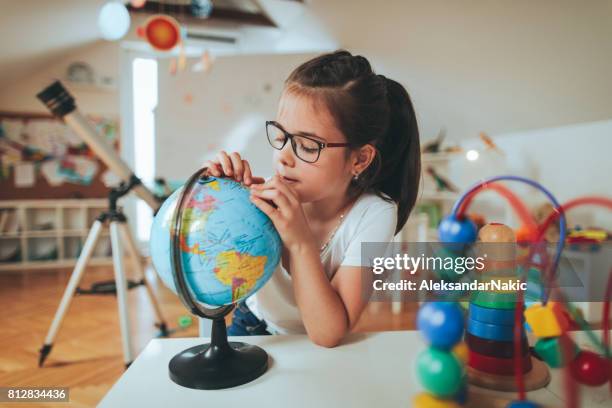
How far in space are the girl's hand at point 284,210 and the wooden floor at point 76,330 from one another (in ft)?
4.94

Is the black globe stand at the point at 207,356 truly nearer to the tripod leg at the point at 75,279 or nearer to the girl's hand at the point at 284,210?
the girl's hand at the point at 284,210

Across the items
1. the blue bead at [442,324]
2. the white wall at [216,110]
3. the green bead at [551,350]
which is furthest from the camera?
the white wall at [216,110]

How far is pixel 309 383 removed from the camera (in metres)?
0.63

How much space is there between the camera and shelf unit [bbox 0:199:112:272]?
4.02 m

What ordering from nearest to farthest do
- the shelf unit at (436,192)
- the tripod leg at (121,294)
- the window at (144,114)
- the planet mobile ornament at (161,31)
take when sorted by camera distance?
the tripod leg at (121,294) → the planet mobile ornament at (161,31) → the shelf unit at (436,192) → the window at (144,114)

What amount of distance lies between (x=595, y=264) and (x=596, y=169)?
0.43m

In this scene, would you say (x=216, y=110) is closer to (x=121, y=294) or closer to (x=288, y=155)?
(x=121, y=294)

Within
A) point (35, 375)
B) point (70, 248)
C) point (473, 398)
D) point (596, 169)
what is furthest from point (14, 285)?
point (596, 169)

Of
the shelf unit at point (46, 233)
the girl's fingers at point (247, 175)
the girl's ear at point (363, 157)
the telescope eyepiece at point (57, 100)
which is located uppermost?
the telescope eyepiece at point (57, 100)

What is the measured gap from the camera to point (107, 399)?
1.89ft

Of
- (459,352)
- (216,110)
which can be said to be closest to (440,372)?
(459,352)

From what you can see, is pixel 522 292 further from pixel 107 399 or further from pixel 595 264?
pixel 595 264

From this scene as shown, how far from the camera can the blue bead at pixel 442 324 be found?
43cm

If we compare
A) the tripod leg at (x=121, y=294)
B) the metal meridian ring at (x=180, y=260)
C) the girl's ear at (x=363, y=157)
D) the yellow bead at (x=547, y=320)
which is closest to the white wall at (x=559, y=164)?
the girl's ear at (x=363, y=157)
